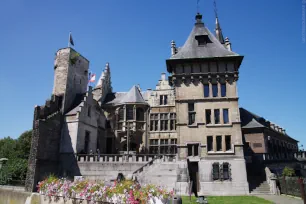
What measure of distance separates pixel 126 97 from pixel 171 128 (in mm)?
9064

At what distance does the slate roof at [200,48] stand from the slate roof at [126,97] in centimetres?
1191

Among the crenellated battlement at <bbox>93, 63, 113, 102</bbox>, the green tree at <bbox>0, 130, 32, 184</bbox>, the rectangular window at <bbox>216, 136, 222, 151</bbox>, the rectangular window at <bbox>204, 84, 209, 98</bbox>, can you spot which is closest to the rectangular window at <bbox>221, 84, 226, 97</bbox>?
the rectangular window at <bbox>204, 84, 209, 98</bbox>

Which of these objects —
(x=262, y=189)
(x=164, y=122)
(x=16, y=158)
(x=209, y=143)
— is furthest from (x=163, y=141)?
(x=16, y=158)

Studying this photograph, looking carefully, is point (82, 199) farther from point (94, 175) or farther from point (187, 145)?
point (94, 175)

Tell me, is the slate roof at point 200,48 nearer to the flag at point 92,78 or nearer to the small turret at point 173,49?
the small turret at point 173,49

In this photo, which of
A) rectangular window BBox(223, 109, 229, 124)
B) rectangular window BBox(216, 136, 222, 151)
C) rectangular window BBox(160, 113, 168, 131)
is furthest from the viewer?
rectangular window BBox(160, 113, 168, 131)

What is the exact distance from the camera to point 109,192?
7.48 metres

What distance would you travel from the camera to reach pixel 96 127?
112 feet

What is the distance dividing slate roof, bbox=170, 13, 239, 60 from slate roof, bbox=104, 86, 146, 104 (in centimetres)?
1191

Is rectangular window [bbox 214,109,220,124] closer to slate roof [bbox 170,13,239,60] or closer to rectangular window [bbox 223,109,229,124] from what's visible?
rectangular window [bbox 223,109,229,124]

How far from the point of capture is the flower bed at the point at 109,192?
700 centimetres

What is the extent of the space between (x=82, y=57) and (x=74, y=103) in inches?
318

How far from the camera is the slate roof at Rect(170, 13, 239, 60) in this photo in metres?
26.6

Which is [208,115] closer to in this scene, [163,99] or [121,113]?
[163,99]
